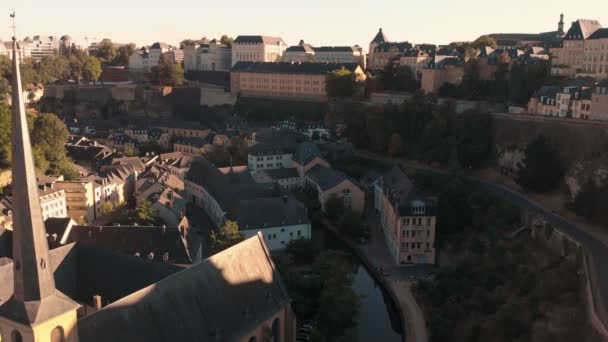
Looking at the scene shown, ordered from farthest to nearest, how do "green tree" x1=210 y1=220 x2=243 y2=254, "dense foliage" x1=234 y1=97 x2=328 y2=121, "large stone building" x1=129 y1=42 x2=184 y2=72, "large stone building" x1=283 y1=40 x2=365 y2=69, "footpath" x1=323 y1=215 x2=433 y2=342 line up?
1. "large stone building" x1=129 y1=42 x2=184 y2=72
2. "large stone building" x1=283 y1=40 x2=365 y2=69
3. "dense foliage" x1=234 y1=97 x2=328 y2=121
4. "green tree" x1=210 y1=220 x2=243 y2=254
5. "footpath" x1=323 y1=215 x2=433 y2=342

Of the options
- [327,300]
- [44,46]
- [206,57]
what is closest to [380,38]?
[206,57]

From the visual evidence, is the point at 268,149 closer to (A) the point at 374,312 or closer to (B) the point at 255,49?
(A) the point at 374,312

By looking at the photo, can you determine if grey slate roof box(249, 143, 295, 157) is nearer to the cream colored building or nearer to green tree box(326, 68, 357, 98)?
green tree box(326, 68, 357, 98)

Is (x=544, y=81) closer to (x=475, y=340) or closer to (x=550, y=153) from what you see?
(x=550, y=153)

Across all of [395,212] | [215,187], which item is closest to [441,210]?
[395,212]

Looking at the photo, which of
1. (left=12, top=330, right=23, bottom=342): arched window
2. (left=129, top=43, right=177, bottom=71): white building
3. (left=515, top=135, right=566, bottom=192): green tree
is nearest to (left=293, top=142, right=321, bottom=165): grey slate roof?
(left=515, top=135, right=566, bottom=192): green tree

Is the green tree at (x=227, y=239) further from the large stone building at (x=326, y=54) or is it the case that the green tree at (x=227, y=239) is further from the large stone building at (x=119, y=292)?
the large stone building at (x=326, y=54)

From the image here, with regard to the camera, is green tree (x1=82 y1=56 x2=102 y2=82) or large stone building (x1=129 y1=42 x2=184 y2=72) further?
large stone building (x1=129 y1=42 x2=184 y2=72)

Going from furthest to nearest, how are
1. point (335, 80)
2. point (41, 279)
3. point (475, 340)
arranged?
point (335, 80)
point (475, 340)
point (41, 279)
